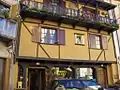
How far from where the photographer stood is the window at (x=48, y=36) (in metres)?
15.7

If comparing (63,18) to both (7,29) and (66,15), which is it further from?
(7,29)

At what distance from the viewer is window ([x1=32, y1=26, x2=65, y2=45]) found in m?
15.3

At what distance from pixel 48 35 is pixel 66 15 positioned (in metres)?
2.23

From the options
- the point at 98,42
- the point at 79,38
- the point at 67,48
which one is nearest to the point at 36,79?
the point at 67,48

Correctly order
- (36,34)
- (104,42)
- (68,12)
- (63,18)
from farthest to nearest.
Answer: (104,42) < (68,12) < (63,18) < (36,34)

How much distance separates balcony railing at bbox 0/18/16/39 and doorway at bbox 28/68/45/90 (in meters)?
4.33

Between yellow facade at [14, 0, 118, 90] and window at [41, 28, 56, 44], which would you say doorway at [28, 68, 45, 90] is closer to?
yellow facade at [14, 0, 118, 90]

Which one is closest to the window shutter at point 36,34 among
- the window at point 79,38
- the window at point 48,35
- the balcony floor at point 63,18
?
the window at point 48,35

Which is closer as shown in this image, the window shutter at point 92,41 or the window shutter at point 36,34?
the window shutter at point 36,34

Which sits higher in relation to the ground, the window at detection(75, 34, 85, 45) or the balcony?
the balcony

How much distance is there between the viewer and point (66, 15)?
16297 millimetres

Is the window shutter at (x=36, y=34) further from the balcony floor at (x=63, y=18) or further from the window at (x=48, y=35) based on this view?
the balcony floor at (x=63, y=18)

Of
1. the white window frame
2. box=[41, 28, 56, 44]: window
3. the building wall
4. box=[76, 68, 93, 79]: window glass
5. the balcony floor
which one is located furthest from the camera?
the white window frame

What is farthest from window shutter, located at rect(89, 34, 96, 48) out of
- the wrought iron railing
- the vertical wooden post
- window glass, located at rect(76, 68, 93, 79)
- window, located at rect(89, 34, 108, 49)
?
the vertical wooden post
